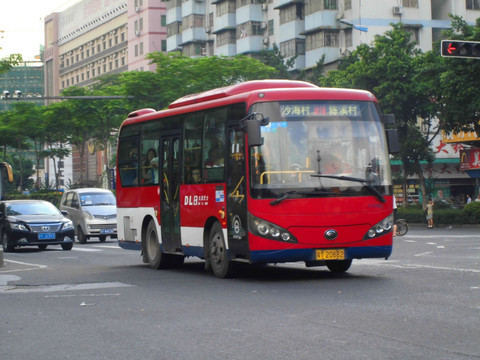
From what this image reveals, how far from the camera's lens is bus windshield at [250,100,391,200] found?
1482cm

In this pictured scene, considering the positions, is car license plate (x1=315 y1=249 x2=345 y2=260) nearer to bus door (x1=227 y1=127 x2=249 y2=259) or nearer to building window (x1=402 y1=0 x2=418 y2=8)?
bus door (x1=227 y1=127 x2=249 y2=259)

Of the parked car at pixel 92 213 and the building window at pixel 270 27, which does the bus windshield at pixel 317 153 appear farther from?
the building window at pixel 270 27

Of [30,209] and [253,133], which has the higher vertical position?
[253,133]

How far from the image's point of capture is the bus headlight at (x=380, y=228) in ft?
49.8

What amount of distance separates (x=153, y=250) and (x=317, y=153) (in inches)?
218

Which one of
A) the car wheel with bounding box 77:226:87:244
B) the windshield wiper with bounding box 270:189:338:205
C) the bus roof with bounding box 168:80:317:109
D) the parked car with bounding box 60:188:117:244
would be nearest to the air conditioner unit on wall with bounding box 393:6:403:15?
the parked car with bounding box 60:188:117:244

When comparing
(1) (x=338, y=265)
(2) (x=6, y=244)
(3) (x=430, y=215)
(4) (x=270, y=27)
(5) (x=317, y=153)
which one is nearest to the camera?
(5) (x=317, y=153)

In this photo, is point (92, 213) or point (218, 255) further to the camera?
point (92, 213)

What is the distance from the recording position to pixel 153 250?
19359 mm

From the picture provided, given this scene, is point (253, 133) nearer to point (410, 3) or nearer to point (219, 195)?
point (219, 195)

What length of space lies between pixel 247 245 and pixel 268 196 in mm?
815

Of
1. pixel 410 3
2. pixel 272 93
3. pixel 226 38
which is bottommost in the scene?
pixel 272 93

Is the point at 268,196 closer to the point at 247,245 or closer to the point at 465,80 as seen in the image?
the point at 247,245

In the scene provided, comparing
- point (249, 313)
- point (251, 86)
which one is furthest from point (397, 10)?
point (249, 313)
